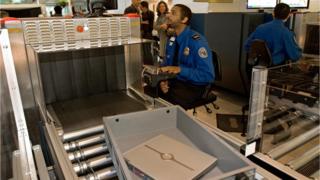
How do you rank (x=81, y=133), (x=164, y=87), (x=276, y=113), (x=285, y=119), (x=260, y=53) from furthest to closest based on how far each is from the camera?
(x=260, y=53)
(x=164, y=87)
(x=285, y=119)
(x=276, y=113)
(x=81, y=133)

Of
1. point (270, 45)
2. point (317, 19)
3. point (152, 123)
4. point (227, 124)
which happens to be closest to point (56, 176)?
point (152, 123)

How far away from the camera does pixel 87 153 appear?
138 centimetres

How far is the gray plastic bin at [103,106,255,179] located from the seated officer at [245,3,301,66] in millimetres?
1797

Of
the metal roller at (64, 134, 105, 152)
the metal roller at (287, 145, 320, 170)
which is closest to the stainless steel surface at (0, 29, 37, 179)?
the metal roller at (64, 134, 105, 152)

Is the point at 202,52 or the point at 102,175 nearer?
A: the point at 102,175

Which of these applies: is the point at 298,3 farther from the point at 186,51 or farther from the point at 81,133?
the point at 81,133

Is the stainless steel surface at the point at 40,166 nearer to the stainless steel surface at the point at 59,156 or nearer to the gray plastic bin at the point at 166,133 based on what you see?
the stainless steel surface at the point at 59,156

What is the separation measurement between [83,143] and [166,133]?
1.52 ft

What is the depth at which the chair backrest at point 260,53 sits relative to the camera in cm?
266

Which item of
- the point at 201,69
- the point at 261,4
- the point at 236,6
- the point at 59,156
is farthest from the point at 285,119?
the point at 236,6

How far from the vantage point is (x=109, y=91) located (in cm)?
221

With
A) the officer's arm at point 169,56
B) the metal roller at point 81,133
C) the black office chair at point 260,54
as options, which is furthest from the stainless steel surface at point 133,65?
the black office chair at point 260,54

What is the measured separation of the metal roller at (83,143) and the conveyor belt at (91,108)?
0.10 metres

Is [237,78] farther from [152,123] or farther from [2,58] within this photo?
[2,58]
